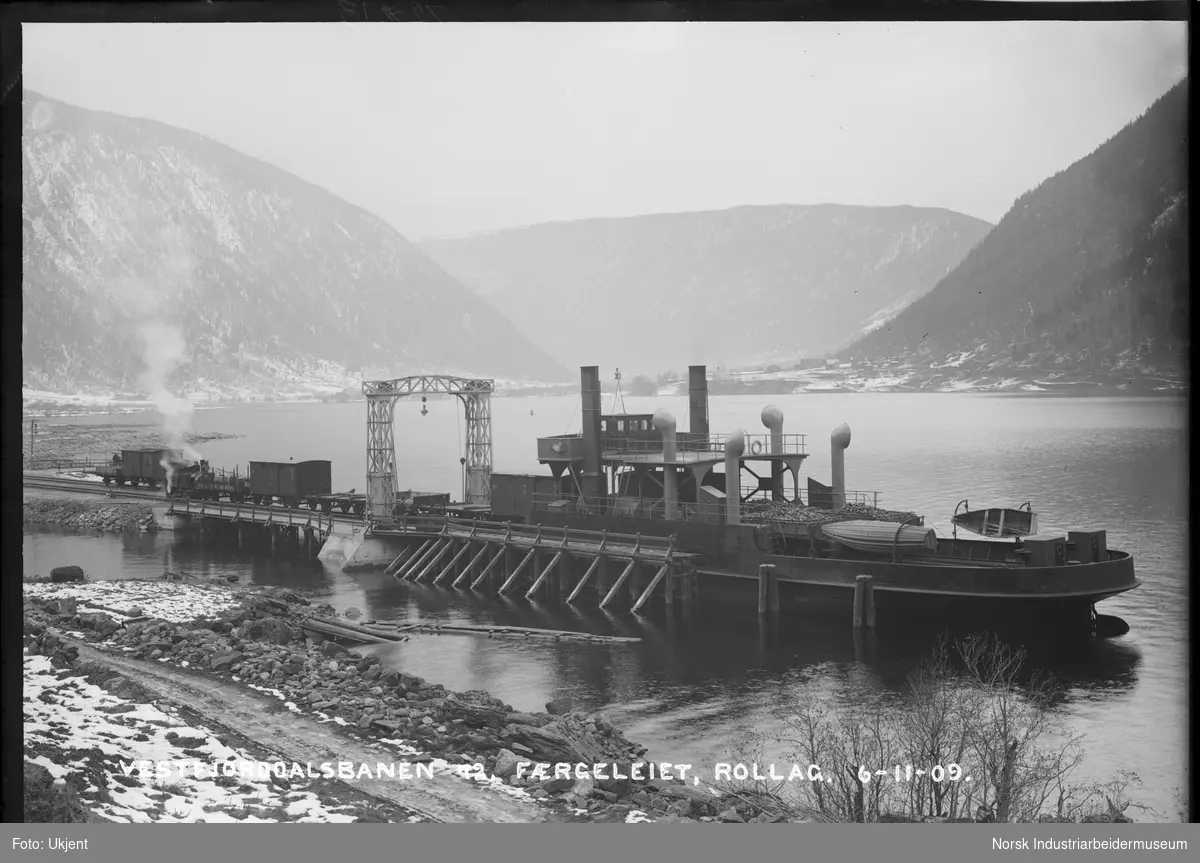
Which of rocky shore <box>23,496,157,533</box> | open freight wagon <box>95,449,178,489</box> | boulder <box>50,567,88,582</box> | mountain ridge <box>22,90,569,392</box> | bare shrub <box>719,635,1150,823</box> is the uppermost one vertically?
mountain ridge <box>22,90,569,392</box>

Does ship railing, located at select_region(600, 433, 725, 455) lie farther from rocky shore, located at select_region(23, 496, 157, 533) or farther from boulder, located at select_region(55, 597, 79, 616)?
rocky shore, located at select_region(23, 496, 157, 533)

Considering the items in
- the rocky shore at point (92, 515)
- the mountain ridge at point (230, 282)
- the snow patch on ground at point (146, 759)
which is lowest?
the snow patch on ground at point (146, 759)

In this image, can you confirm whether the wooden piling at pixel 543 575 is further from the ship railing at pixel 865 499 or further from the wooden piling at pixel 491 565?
the ship railing at pixel 865 499

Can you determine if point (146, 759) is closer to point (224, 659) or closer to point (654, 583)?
point (224, 659)

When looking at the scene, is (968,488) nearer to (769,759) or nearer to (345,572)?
(345,572)

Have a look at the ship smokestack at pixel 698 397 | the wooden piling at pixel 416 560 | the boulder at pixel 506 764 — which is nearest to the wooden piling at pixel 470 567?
the wooden piling at pixel 416 560

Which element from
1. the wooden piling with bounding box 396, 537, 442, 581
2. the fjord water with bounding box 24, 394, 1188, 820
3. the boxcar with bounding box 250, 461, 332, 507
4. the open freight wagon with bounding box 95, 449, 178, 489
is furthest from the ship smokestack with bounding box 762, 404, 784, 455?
the open freight wagon with bounding box 95, 449, 178, 489
